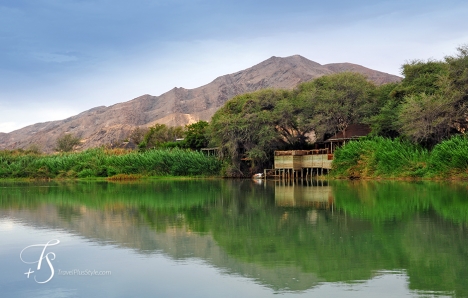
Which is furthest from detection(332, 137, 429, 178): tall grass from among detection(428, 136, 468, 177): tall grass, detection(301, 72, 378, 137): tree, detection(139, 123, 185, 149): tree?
detection(139, 123, 185, 149): tree

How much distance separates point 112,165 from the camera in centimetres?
4428

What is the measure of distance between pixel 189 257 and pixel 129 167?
1380 inches

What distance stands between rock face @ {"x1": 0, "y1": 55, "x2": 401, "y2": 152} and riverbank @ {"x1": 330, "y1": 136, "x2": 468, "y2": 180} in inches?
3208

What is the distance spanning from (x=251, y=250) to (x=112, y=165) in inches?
1421

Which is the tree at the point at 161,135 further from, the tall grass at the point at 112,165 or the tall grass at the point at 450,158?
the tall grass at the point at 450,158

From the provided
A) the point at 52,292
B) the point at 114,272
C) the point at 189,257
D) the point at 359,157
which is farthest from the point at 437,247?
the point at 359,157

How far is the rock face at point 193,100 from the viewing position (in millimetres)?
123125

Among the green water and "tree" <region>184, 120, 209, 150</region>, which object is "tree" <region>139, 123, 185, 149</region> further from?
the green water

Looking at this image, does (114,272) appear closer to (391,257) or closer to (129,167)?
(391,257)

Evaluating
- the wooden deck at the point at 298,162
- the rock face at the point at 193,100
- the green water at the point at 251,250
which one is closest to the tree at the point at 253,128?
the wooden deck at the point at 298,162

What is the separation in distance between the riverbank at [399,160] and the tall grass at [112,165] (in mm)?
12401

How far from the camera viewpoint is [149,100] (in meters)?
142

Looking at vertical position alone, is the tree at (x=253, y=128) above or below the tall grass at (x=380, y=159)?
above

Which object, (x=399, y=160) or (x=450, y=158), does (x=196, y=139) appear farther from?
(x=450, y=158)
